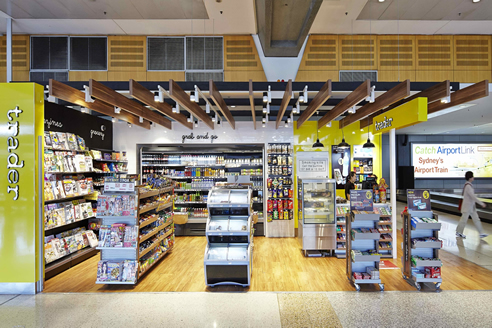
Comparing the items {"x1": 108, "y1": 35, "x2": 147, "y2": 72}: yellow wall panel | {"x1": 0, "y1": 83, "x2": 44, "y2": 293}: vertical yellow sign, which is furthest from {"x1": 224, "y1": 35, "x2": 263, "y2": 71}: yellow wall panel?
{"x1": 0, "y1": 83, "x2": 44, "y2": 293}: vertical yellow sign

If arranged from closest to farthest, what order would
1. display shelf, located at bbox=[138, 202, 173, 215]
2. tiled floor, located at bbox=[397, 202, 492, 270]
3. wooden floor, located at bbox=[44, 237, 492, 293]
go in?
wooden floor, located at bbox=[44, 237, 492, 293] < display shelf, located at bbox=[138, 202, 173, 215] < tiled floor, located at bbox=[397, 202, 492, 270]

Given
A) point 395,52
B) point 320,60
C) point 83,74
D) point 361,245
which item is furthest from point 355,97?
point 83,74

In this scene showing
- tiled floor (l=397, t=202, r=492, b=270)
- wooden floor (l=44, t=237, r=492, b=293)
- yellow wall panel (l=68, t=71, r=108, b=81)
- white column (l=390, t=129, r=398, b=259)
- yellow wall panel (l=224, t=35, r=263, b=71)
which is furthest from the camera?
yellow wall panel (l=224, t=35, r=263, b=71)

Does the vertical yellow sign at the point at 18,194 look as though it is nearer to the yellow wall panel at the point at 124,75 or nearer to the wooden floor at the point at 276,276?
the wooden floor at the point at 276,276

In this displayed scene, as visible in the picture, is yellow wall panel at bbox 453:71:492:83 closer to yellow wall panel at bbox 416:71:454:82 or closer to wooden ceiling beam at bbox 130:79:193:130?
yellow wall panel at bbox 416:71:454:82

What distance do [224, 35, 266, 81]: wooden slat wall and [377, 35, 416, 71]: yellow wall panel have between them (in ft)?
10.00

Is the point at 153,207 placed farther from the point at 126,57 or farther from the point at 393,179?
the point at 393,179

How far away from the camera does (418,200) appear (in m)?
4.62

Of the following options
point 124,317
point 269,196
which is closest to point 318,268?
point 269,196

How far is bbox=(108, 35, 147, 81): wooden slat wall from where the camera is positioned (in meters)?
6.97

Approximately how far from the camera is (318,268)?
5262mm

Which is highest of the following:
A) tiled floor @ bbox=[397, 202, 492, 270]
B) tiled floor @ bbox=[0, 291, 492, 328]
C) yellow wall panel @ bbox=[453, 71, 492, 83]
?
yellow wall panel @ bbox=[453, 71, 492, 83]

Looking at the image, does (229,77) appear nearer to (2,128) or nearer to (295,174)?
(295,174)

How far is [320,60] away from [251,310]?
6.11 meters
